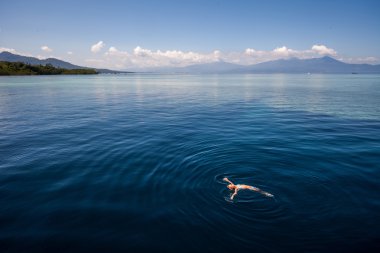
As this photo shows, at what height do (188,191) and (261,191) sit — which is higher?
(261,191)

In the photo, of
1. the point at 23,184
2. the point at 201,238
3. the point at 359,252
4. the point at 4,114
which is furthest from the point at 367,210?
the point at 4,114

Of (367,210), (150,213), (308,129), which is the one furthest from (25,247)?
(308,129)

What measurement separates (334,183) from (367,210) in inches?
93.5

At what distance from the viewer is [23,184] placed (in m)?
12.9

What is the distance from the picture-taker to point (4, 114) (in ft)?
113

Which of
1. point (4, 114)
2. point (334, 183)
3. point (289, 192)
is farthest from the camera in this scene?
point (4, 114)

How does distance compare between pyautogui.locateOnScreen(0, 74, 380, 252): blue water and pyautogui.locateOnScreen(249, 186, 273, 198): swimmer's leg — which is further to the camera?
pyautogui.locateOnScreen(249, 186, 273, 198): swimmer's leg

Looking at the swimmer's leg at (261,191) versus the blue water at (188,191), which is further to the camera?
the swimmer's leg at (261,191)

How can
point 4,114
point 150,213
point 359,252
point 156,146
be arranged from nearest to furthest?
point 359,252 → point 150,213 → point 156,146 → point 4,114

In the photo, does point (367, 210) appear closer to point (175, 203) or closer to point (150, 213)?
point (175, 203)

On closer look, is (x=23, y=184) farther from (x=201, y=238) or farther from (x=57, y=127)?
(x=57, y=127)

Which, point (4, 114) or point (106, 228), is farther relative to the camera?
point (4, 114)

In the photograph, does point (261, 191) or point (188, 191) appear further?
point (188, 191)

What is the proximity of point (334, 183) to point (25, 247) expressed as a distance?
14.7 metres
